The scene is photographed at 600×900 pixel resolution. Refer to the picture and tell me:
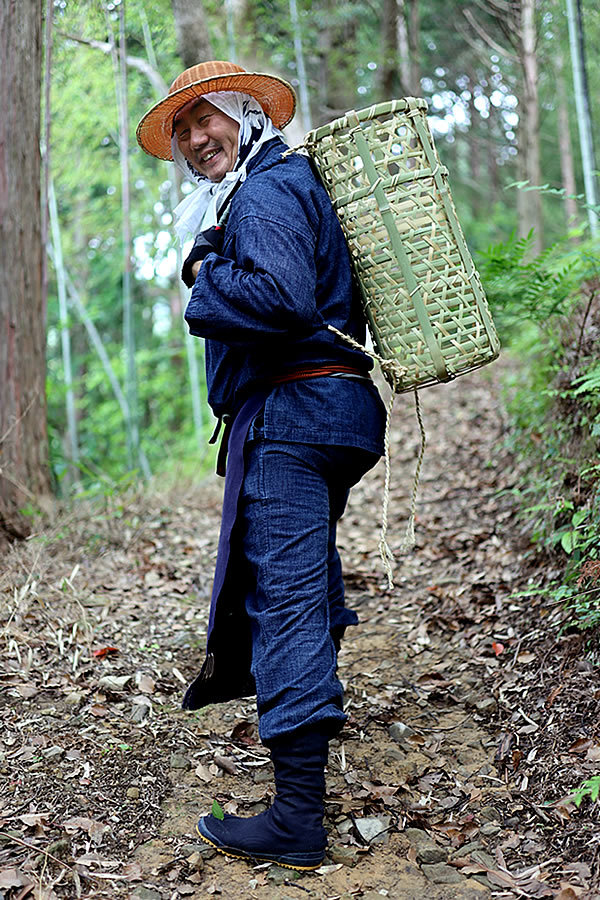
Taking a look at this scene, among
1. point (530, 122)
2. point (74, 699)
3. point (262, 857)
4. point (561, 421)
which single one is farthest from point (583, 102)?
point (530, 122)

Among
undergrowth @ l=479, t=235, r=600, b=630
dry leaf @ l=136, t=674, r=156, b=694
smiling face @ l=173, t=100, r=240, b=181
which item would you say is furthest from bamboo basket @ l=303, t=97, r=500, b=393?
dry leaf @ l=136, t=674, r=156, b=694

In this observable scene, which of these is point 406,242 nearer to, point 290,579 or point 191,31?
point 290,579

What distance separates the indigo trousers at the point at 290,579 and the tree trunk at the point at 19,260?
219 cm

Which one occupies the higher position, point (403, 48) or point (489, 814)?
point (403, 48)

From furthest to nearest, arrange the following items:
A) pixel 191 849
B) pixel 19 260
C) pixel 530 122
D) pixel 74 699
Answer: pixel 530 122, pixel 19 260, pixel 74 699, pixel 191 849

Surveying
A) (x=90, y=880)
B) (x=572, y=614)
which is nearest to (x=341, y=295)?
(x=572, y=614)

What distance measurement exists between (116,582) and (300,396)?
2.02 m

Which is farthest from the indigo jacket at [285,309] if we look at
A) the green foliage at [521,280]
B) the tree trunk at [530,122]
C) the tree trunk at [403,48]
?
the tree trunk at [403,48]

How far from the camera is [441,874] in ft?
6.71

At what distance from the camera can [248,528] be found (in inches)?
87.6

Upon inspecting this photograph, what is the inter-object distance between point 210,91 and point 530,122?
31.3 ft

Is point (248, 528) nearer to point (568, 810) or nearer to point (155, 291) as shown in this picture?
point (568, 810)

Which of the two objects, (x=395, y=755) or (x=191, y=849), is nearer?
(x=191, y=849)

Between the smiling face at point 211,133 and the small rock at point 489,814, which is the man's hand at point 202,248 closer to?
the smiling face at point 211,133
